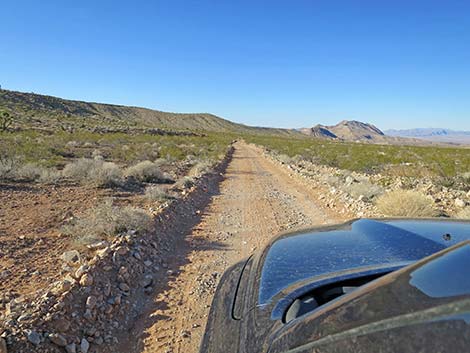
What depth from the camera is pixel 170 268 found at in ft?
18.5

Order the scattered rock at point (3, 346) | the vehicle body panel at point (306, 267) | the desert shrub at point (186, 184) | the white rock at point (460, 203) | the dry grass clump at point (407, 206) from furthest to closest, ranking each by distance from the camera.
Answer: the desert shrub at point (186, 184)
the white rock at point (460, 203)
the dry grass clump at point (407, 206)
the scattered rock at point (3, 346)
the vehicle body panel at point (306, 267)

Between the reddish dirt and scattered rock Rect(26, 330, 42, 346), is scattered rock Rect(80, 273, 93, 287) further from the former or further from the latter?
scattered rock Rect(26, 330, 42, 346)

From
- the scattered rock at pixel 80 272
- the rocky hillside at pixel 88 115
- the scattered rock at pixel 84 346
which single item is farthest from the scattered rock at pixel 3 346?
the rocky hillside at pixel 88 115

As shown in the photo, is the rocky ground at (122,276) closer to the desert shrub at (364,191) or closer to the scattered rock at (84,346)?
the scattered rock at (84,346)

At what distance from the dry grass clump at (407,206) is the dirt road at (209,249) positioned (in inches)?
56.2


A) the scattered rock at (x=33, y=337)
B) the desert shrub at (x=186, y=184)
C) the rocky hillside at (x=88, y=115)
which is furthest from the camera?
the rocky hillside at (x=88, y=115)

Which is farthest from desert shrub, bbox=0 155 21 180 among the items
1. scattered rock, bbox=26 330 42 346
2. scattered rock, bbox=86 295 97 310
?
scattered rock, bbox=26 330 42 346

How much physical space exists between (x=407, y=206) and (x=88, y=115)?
9313 centimetres

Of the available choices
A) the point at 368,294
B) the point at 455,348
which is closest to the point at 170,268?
the point at 368,294

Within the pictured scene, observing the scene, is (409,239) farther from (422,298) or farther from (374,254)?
(422,298)

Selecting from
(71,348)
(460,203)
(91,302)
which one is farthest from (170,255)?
(460,203)

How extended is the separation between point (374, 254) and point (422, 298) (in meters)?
1.23

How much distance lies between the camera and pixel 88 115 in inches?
3526

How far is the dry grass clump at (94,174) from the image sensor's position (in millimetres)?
11594
